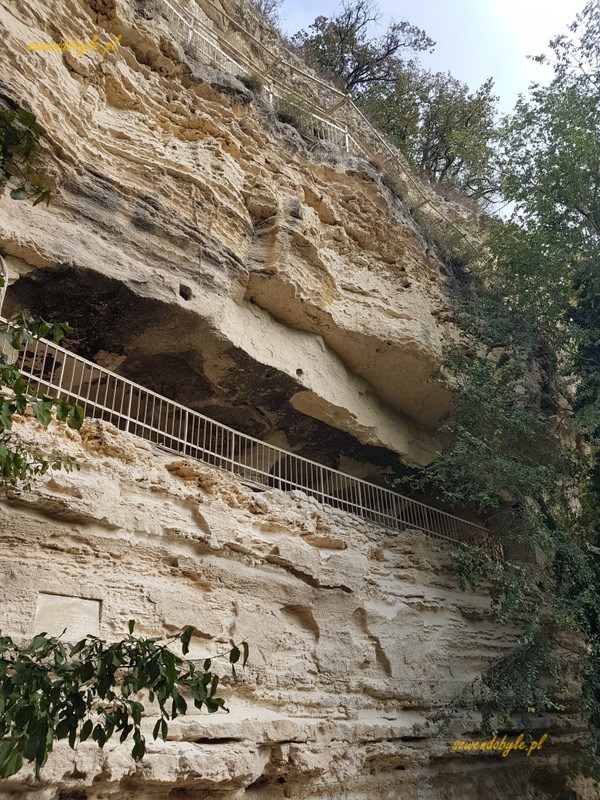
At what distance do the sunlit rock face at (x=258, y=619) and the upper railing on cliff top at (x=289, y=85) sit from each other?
254 inches

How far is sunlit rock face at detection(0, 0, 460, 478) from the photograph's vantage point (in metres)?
6.56

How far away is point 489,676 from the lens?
745 centimetres

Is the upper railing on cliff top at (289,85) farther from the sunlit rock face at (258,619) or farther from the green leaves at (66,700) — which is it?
the green leaves at (66,700)

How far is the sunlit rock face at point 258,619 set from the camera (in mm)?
4781

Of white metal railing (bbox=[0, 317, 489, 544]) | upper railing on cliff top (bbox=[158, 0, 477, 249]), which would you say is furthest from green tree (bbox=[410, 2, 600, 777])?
upper railing on cliff top (bbox=[158, 0, 477, 249])

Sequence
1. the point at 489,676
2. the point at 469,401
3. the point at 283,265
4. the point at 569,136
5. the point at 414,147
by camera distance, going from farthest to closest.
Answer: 1. the point at 414,147
2. the point at 569,136
3. the point at 469,401
4. the point at 283,265
5. the point at 489,676

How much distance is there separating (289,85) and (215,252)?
23.8 ft

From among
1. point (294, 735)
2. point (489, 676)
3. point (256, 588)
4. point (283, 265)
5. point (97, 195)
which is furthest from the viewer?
point (283, 265)

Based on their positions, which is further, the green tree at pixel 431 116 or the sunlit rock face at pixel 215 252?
the green tree at pixel 431 116

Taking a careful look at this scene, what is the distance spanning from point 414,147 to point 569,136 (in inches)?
284

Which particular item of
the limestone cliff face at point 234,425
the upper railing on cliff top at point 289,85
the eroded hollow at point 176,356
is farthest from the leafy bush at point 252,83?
the eroded hollow at point 176,356

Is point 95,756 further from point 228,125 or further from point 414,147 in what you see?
point 414,147

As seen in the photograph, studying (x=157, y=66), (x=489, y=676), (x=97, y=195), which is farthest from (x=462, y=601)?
(x=157, y=66)

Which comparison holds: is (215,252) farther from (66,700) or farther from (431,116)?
(431,116)
